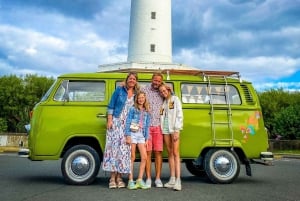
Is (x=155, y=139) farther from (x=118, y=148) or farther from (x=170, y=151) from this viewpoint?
(x=118, y=148)

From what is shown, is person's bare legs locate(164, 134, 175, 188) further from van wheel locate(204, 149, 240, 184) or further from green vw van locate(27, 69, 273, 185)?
van wheel locate(204, 149, 240, 184)

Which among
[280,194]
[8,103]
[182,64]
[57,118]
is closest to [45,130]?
[57,118]

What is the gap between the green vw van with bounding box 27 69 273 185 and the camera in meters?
9.16

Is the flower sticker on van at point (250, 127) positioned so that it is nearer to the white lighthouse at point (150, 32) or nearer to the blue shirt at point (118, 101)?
the blue shirt at point (118, 101)

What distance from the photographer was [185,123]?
31.7 feet

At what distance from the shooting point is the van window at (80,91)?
9469 millimetres

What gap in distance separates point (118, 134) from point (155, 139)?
0.74m

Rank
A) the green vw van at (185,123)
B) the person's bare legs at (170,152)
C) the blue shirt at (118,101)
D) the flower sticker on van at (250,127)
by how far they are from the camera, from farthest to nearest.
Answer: the flower sticker on van at (250,127) → the green vw van at (185,123) → the person's bare legs at (170,152) → the blue shirt at (118,101)

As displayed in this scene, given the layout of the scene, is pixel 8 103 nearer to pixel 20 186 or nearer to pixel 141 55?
pixel 141 55

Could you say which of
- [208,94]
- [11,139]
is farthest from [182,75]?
[11,139]

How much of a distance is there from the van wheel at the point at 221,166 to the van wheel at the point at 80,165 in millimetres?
2407

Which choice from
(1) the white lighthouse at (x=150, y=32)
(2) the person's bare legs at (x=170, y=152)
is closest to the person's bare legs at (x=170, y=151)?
(2) the person's bare legs at (x=170, y=152)

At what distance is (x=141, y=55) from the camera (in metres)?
49.1

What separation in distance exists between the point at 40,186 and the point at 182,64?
37.6 m
